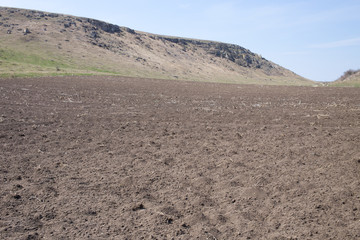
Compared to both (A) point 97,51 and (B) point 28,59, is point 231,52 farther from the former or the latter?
(B) point 28,59

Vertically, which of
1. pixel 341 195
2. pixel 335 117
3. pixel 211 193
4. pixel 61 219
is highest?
pixel 335 117

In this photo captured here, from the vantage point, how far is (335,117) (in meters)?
16.4

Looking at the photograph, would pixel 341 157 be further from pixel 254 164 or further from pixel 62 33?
pixel 62 33

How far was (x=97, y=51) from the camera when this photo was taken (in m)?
79.0

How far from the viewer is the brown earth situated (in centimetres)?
541

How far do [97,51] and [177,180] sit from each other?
251ft

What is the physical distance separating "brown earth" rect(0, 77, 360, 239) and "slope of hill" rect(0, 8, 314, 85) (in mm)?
31268

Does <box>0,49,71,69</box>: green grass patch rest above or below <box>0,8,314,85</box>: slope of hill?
below

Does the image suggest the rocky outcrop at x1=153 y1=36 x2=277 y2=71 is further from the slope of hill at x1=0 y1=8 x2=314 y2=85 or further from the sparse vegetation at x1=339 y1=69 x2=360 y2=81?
the sparse vegetation at x1=339 y1=69 x2=360 y2=81

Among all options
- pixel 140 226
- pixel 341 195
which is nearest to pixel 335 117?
pixel 341 195

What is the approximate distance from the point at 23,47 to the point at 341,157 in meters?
69.7

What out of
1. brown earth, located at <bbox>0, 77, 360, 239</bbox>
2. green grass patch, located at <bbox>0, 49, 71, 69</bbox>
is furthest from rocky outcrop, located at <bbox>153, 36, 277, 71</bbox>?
brown earth, located at <bbox>0, 77, 360, 239</bbox>

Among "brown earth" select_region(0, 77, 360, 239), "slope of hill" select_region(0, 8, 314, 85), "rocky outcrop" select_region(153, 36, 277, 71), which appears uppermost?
"rocky outcrop" select_region(153, 36, 277, 71)

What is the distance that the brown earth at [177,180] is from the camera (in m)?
5.41
